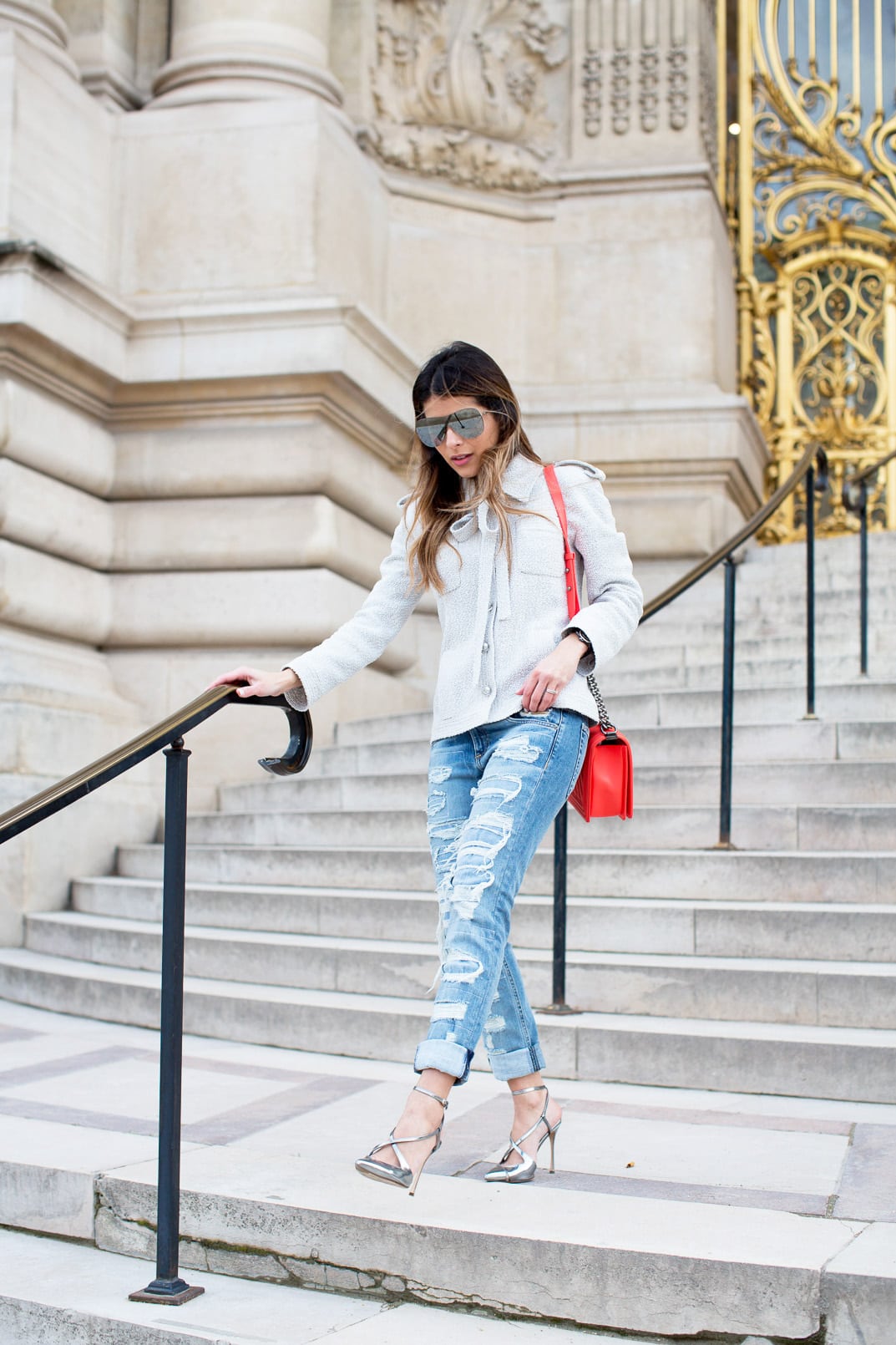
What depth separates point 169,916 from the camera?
2920 mm

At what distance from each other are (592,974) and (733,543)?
80.3 inches

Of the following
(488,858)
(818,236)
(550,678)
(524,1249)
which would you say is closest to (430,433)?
(550,678)

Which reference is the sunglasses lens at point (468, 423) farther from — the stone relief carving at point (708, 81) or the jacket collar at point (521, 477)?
the stone relief carving at point (708, 81)

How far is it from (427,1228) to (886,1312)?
833 mm

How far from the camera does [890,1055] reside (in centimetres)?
401

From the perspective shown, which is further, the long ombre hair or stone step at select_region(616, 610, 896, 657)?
stone step at select_region(616, 610, 896, 657)

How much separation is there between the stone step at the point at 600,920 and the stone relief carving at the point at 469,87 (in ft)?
20.2

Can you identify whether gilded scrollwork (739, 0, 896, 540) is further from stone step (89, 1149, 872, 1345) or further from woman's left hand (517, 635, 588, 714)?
stone step (89, 1149, 872, 1345)

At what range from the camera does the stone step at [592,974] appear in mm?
4406

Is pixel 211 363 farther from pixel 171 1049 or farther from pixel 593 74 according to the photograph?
pixel 171 1049

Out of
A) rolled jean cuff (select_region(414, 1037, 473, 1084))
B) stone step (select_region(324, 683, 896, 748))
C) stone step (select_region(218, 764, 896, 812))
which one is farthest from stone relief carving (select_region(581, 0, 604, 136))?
rolled jean cuff (select_region(414, 1037, 473, 1084))

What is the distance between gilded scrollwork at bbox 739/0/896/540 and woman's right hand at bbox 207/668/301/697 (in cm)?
910

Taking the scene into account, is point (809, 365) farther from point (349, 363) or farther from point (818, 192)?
point (349, 363)

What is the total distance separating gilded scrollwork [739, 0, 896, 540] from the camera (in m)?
11.8
